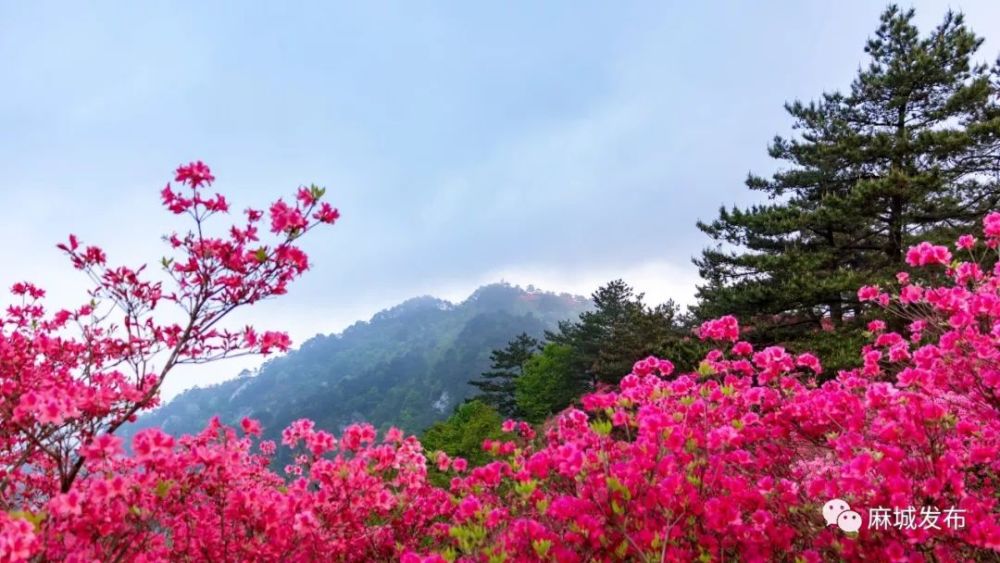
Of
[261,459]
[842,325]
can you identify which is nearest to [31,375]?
[261,459]

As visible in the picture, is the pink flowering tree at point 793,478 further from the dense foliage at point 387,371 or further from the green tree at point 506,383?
the dense foliage at point 387,371

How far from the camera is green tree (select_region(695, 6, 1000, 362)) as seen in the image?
12.6 metres

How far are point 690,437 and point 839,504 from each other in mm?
862

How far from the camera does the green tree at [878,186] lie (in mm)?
12562

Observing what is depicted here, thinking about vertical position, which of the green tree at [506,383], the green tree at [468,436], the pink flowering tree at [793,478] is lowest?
the green tree at [468,436]

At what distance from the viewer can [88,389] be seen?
9.50 feet

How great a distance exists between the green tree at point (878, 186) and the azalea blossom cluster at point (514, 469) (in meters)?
9.87

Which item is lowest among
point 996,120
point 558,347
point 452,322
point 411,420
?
point 411,420

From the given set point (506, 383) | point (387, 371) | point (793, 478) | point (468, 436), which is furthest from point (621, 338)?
point (387, 371)

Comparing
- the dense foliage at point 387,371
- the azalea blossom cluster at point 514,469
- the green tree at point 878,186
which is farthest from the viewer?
the dense foliage at point 387,371

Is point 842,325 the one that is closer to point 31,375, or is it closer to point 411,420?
point 31,375

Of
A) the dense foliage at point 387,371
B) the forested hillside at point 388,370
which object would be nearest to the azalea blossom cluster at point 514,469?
the dense foliage at point 387,371

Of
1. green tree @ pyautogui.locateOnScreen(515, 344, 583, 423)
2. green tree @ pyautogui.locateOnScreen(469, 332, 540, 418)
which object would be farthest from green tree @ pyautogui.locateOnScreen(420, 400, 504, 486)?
green tree @ pyautogui.locateOnScreen(469, 332, 540, 418)

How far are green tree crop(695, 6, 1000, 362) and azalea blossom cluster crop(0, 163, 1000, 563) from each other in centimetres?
987
